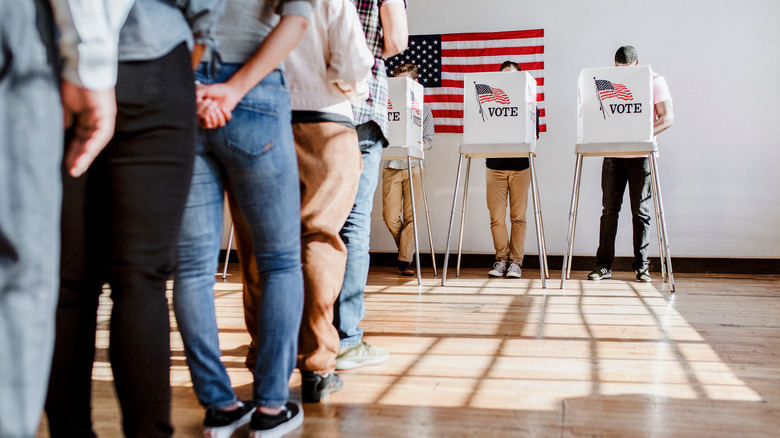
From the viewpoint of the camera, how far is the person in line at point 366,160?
1.60 meters

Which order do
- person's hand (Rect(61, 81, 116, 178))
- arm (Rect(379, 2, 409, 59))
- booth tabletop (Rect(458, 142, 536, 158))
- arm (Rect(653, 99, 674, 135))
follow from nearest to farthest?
1. person's hand (Rect(61, 81, 116, 178))
2. arm (Rect(379, 2, 409, 59))
3. booth tabletop (Rect(458, 142, 536, 158))
4. arm (Rect(653, 99, 674, 135))

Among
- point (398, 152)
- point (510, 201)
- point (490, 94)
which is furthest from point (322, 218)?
point (510, 201)

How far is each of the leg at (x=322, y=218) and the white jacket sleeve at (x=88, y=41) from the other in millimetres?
618

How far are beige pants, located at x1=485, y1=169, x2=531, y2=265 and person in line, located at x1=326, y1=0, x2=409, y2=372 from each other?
8.64ft

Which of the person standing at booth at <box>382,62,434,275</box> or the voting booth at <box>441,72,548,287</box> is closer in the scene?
the voting booth at <box>441,72,548,287</box>

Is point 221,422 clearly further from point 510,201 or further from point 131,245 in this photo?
point 510,201

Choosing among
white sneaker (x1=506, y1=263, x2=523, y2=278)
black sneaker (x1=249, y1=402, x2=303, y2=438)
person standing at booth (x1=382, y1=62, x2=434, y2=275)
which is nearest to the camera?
black sneaker (x1=249, y1=402, x2=303, y2=438)

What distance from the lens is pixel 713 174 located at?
4.51 metres

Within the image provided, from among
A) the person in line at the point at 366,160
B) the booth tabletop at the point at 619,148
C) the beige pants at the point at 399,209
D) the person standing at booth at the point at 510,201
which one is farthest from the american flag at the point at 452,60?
the person in line at the point at 366,160

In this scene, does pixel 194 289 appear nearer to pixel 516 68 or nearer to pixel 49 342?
pixel 49 342

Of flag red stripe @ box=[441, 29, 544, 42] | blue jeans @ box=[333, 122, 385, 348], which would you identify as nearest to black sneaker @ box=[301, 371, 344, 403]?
blue jeans @ box=[333, 122, 385, 348]

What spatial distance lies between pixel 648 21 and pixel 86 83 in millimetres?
4610

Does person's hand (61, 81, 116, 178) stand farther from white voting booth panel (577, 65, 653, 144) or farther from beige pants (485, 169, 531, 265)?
beige pants (485, 169, 531, 265)

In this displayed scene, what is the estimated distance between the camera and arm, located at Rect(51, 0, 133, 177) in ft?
2.34
